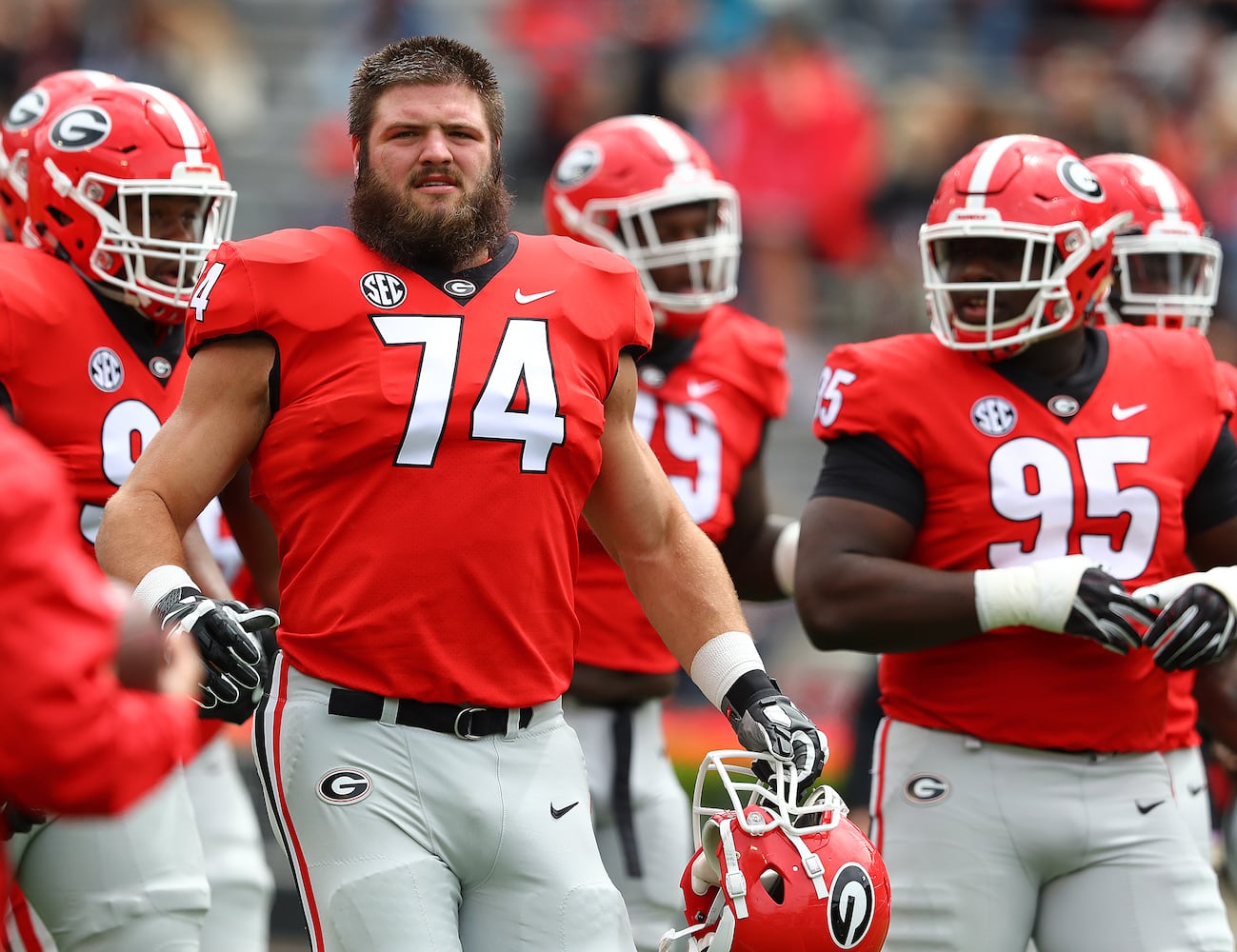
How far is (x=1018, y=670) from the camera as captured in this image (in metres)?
4.08

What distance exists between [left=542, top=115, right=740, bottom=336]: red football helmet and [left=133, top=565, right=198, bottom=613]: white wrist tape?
2099 mm

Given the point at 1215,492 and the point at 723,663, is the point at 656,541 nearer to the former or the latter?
the point at 723,663

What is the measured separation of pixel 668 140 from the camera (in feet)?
17.9

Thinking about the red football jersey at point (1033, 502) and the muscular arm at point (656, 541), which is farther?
the red football jersey at point (1033, 502)

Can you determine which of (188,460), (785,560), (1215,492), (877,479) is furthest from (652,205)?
(188,460)

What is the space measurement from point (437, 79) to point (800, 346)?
21.9ft

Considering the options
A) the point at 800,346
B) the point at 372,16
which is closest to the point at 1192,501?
the point at 800,346

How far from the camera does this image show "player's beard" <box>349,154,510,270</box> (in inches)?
135

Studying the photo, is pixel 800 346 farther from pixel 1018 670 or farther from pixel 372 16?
pixel 1018 670

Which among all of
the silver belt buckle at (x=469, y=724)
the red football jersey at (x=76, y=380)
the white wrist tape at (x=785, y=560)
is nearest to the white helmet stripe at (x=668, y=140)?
the white wrist tape at (x=785, y=560)

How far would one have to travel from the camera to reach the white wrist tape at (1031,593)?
152 inches

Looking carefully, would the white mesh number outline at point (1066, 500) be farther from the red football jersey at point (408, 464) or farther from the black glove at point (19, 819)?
the black glove at point (19, 819)

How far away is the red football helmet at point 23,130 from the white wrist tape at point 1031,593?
2.47 m

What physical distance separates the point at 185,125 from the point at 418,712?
1.86 m
